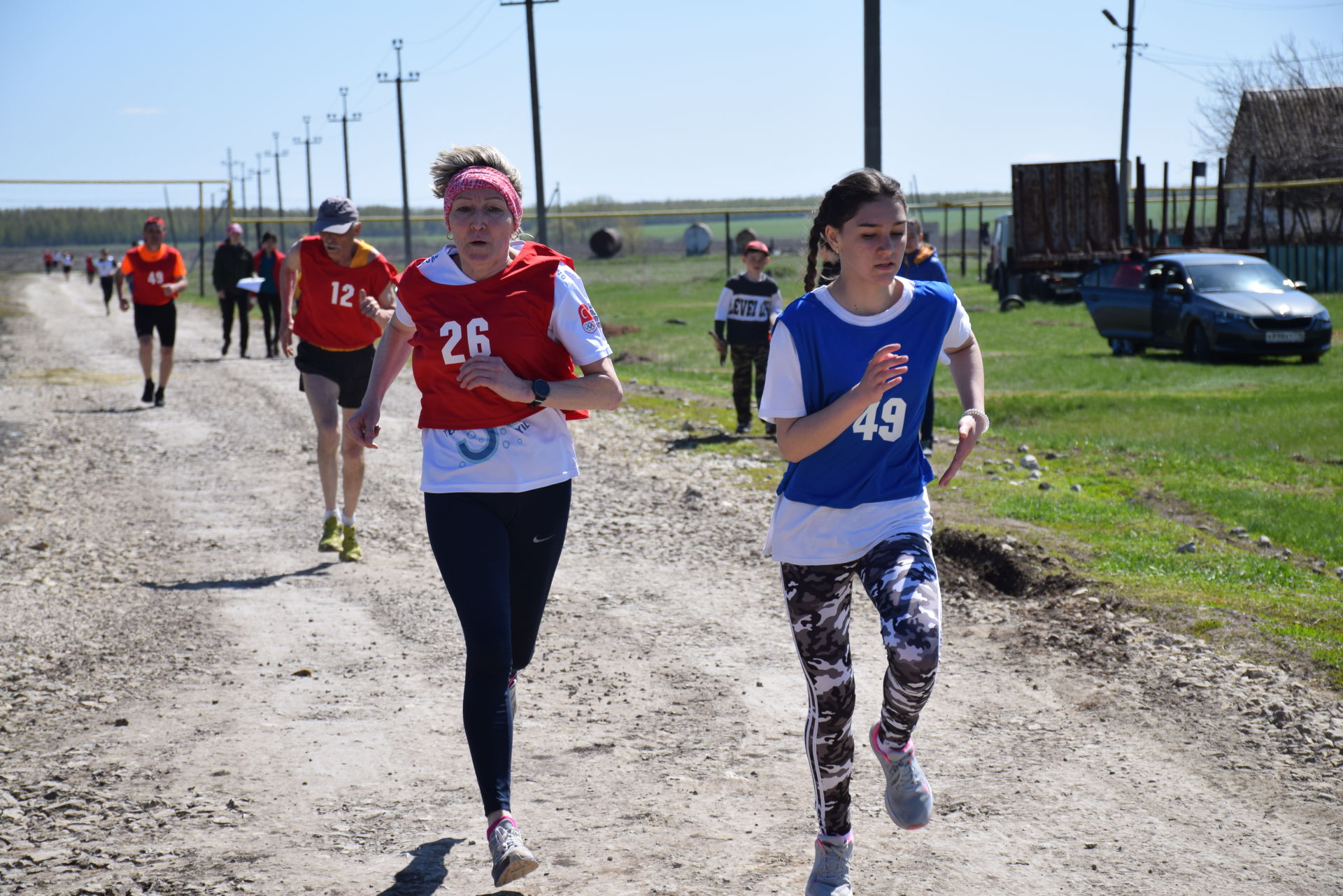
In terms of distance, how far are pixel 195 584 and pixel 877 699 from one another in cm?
→ 407

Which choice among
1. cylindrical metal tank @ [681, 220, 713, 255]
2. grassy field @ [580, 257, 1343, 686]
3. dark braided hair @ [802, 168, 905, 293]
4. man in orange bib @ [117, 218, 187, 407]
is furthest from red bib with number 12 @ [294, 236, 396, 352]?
cylindrical metal tank @ [681, 220, 713, 255]

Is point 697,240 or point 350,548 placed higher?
point 697,240

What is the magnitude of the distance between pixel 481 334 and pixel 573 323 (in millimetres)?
277

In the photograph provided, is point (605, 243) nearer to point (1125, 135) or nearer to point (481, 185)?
point (1125, 135)

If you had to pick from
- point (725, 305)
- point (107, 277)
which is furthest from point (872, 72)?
point (107, 277)

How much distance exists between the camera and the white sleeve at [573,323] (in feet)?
12.7

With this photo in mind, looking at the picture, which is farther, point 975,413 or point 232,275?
point 232,275

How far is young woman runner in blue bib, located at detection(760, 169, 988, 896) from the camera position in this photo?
3.45m

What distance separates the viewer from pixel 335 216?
302 inches

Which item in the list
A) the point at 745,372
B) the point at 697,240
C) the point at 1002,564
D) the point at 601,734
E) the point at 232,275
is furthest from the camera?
the point at 697,240

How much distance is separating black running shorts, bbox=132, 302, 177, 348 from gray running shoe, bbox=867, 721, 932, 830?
13.1m

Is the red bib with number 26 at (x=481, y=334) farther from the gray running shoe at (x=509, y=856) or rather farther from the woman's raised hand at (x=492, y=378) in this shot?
the gray running shoe at (x=509, y=856)

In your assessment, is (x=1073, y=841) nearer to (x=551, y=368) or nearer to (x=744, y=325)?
(x=551, y=368)

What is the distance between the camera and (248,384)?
1762 cm
